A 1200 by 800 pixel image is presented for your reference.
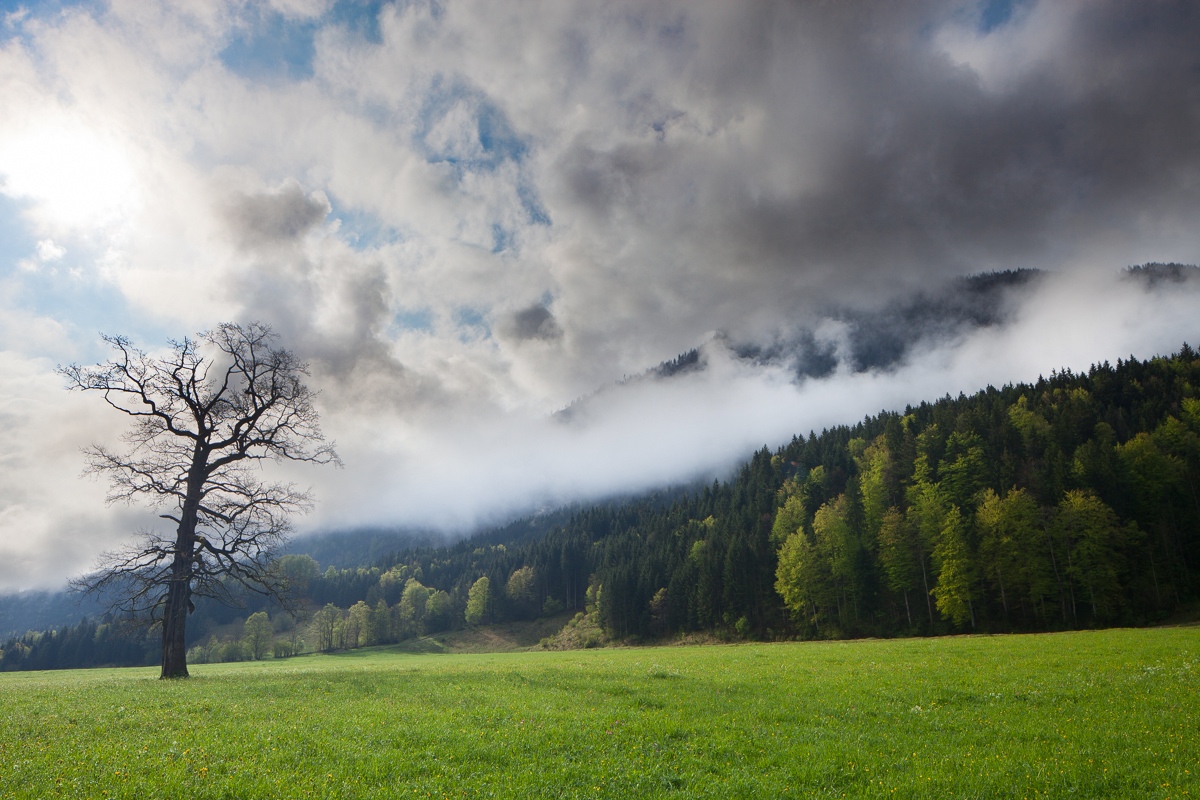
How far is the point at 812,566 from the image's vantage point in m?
83.1

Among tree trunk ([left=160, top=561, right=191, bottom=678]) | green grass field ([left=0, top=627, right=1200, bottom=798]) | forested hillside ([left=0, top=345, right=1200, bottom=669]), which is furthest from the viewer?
forested hillside ([left=0, top=345, right=1200, bottom=669])

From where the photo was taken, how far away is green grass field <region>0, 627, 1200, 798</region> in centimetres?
1015

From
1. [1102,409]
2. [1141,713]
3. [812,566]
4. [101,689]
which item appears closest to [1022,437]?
[1102,409]

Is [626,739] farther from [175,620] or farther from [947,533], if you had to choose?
[947,533]

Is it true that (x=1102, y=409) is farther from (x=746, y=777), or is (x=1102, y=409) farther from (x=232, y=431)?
(x=232, y=431)

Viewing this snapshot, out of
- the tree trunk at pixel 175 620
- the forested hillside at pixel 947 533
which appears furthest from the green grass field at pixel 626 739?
the forested hillside at pixel 947 533

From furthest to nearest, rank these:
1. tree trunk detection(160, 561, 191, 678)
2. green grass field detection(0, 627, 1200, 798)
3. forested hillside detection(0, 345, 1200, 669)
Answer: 1. forested hillside detection(0, 345, 1200, 669)
2. tree trunk detection(160, 561, 191, 678)
3. green grass field detection(0, 627, 1200, 798)

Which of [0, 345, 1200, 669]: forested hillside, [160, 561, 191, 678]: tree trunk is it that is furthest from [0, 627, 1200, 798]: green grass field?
[0, 345, 1200, 669]: forested hillside

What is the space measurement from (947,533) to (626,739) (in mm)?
74460

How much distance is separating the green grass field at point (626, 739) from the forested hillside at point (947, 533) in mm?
16277

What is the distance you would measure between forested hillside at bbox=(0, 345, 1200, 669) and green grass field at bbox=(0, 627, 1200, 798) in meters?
16.3

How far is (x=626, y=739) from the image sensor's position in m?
13.4

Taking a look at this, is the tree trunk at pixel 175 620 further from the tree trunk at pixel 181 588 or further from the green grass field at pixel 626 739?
the green grass field at pixel 626 739

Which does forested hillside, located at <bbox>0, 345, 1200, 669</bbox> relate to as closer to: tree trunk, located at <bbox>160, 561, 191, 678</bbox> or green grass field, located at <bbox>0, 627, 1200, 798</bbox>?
tree trunk, located at <bbox>160, 561, 191, 678</bbox>
